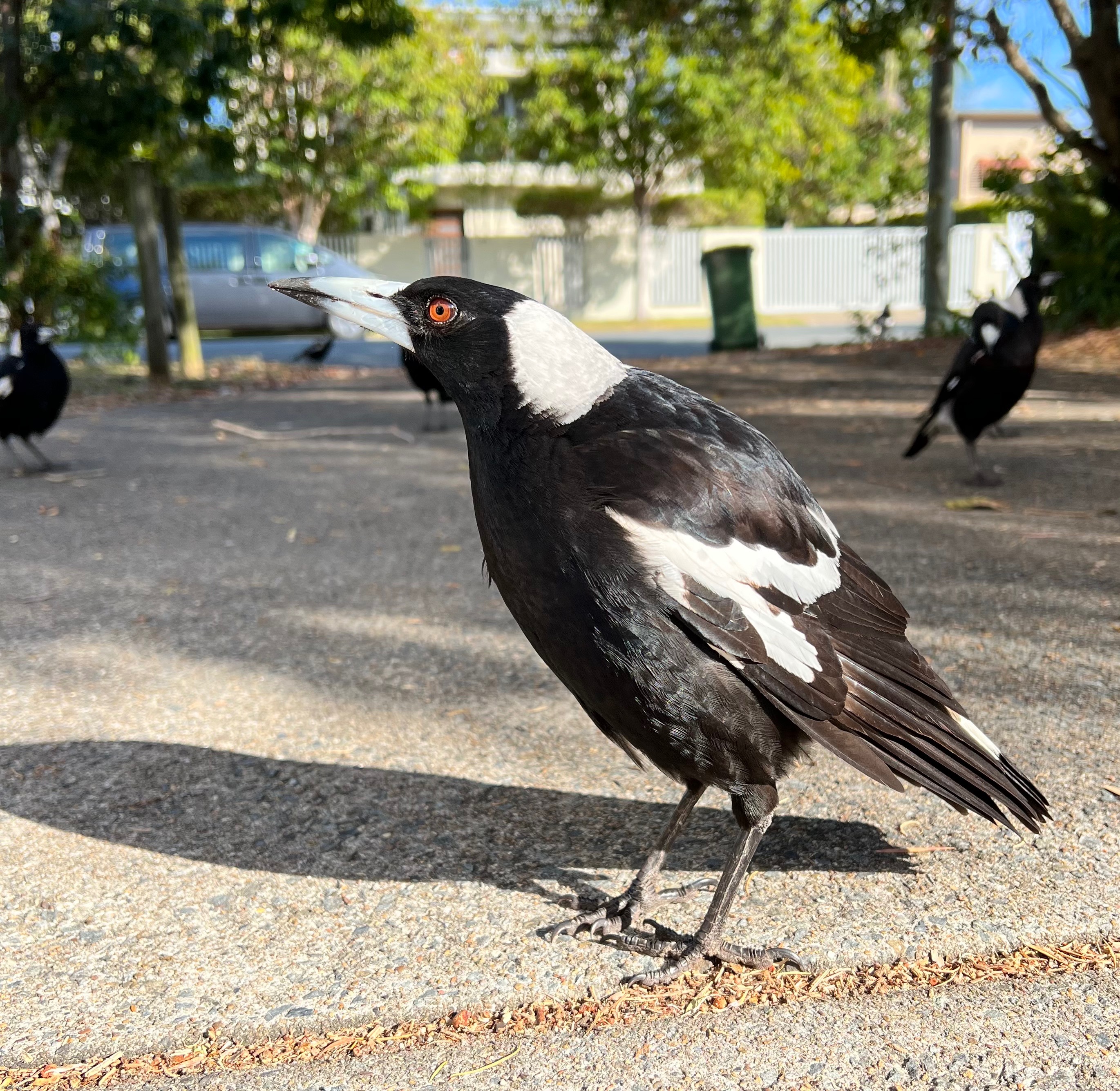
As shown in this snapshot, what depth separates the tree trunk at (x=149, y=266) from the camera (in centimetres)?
1184

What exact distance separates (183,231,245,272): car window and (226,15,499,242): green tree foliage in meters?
1.91

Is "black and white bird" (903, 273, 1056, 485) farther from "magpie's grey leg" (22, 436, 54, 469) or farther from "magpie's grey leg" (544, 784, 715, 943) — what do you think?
"magpie's grey leg" (22, 436, 54, 469)

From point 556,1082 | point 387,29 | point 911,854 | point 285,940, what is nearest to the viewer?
point 556,1082

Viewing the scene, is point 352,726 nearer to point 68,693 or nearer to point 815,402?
point 68,693

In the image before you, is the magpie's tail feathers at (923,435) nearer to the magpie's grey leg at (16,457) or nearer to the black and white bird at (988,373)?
the black and white bird at (988,373)

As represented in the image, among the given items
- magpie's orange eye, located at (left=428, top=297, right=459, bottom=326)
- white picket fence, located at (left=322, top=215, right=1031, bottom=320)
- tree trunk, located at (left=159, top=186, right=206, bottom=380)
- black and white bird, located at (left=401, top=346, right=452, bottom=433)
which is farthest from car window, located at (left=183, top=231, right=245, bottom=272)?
magpie's orange eye, located at (left=428, top=297, right=459, bottom=326)

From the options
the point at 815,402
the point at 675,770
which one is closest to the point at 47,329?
the point at 815,402

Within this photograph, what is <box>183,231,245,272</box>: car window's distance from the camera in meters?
20.9

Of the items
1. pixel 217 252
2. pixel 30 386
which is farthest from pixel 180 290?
pixel 217 252

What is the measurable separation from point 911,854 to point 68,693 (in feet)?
8.41

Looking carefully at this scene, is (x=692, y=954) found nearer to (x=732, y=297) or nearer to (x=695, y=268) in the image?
(x=732, y=297)

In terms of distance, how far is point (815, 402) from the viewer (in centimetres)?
955

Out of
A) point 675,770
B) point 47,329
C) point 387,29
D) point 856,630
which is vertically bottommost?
point 675,770

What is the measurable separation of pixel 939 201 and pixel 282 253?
11822 millimetres
